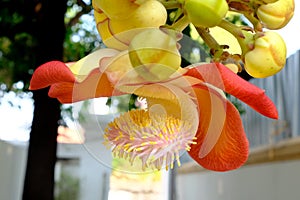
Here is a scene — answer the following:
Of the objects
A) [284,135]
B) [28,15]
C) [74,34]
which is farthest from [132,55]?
[284,135]

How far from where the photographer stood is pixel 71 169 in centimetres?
746

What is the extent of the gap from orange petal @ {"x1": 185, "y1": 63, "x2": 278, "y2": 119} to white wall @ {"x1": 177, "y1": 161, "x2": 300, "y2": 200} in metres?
2.92

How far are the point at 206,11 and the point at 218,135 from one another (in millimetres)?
122

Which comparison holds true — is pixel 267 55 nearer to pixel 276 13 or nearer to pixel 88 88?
pixel 276 13

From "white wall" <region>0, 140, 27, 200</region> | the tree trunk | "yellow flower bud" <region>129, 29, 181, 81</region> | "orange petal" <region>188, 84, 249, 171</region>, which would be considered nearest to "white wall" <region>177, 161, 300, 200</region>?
the tree trunk

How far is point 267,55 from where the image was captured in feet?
1.28

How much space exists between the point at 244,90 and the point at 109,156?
0.48 feet

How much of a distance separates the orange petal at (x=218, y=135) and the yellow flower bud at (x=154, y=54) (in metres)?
0.05

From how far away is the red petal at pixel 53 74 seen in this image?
40 centimetres

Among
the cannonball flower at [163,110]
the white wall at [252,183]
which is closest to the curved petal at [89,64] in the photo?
the cannonball flower at [163,110]

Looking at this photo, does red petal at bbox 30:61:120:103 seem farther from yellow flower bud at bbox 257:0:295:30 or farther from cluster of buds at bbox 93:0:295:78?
yellow flower bud at bbox 257:0:295:30

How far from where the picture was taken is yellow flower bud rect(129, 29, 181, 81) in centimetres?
36

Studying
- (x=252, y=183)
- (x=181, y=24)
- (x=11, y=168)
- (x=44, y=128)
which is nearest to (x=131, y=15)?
(x=181, y=24)

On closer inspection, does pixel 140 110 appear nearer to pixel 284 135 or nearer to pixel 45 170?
pixel 45 170
